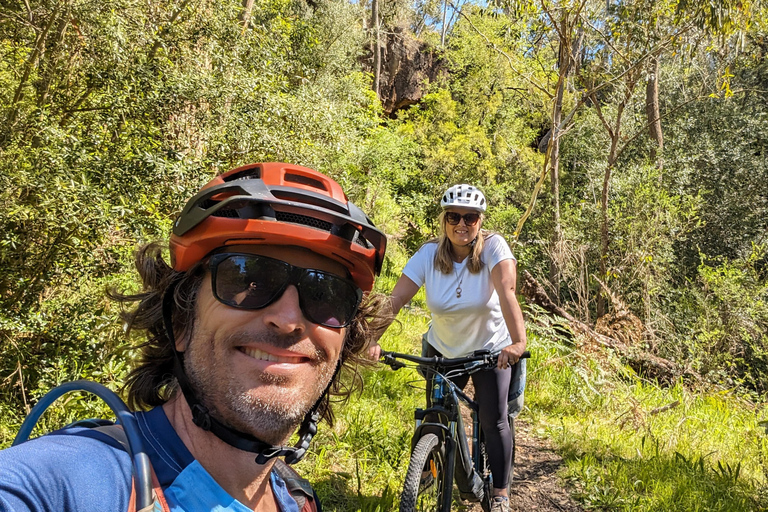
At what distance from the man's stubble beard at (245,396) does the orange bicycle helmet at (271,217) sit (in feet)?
0.85

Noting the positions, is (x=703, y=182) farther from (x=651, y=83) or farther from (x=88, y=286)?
(x=88, y=286)

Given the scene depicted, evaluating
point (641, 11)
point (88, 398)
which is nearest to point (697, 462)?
point (88, 398)

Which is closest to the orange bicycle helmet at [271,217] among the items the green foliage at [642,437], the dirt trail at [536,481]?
the dirt trail at [536,481]

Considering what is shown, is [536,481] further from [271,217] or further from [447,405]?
[271,217]

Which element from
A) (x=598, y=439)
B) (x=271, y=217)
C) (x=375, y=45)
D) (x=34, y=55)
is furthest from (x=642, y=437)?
(x=375, y=45)

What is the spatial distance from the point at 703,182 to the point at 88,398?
15.2 m

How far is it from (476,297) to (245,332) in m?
2.40

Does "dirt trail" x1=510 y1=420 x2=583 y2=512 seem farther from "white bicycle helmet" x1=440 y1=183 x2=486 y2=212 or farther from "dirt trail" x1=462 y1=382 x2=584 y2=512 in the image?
"white bicycle helmet" x1=440 y1=183 x2=486 y2=212

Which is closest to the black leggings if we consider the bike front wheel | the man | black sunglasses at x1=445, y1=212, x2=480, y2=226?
the bike front wheel

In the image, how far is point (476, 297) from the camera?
11.6 ft

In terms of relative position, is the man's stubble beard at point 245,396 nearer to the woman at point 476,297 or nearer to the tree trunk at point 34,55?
the woman at point 476,297

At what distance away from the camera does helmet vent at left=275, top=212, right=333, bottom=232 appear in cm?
144

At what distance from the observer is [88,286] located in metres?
4.45

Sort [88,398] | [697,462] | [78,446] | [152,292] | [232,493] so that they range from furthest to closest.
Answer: [697,462], [88,398], [152,292], [232,493], [78,446]
